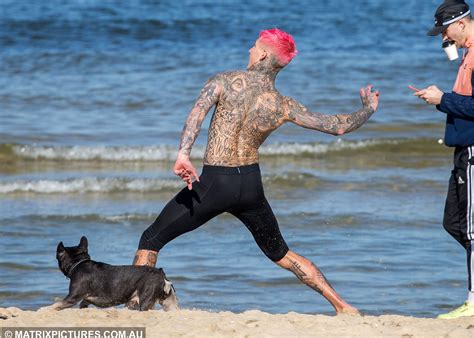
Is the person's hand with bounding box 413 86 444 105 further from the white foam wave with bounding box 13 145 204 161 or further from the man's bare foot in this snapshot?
the white foam wave with bounding box 13 145 204 161

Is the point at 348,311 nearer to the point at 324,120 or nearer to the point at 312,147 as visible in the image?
the point at 324,120

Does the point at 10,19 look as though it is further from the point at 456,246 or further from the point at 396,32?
the point at 456,246

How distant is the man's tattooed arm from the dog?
88cm

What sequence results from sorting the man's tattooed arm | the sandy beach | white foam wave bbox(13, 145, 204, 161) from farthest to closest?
white foam wave bbox(13, 145, 204, 161), the man's tattooed arm, the sandy beach

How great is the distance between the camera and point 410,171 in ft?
47.8

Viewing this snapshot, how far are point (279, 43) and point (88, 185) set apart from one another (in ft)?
23.8

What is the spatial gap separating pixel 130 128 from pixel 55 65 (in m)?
6.19

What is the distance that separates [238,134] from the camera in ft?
22.3

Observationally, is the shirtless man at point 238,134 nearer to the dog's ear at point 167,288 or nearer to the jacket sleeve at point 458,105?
the dog's ear at point 167,288

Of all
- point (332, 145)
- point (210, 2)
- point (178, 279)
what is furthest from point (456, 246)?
point (210, 2)

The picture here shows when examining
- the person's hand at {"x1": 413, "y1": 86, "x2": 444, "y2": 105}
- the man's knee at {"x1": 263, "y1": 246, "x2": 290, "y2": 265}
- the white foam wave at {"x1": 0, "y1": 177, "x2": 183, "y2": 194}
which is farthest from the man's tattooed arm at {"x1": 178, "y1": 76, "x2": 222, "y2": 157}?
the white foam wave at {"x1": 0, "y1": 177, "x2": 183, "y2": 194}

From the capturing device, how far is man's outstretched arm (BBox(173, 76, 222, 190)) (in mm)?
6512

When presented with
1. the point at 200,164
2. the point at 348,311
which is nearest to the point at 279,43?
the point at 348,311

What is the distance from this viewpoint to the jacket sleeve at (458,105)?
652cm
